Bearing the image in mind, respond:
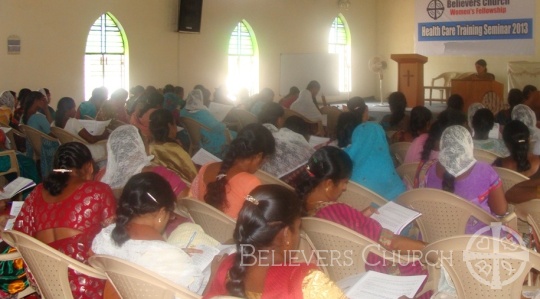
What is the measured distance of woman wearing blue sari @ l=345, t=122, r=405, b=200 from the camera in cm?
442

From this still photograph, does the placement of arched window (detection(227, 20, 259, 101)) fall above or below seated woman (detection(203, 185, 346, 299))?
above

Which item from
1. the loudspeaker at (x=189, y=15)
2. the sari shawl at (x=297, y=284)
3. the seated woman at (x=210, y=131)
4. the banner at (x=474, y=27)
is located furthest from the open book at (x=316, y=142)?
the banner at (x=474, y=27)

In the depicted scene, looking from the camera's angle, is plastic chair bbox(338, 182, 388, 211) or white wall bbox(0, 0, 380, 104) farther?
white wall bbox(0, 0, 380, 104)

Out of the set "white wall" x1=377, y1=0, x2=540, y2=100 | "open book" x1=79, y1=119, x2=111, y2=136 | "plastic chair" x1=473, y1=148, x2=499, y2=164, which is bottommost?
"plastic chair" x1=473, y1=148, x2=499, y2=164

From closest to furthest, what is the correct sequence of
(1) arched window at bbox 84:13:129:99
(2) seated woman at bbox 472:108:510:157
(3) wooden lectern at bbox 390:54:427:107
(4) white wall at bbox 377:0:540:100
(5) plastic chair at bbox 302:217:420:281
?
(5) plastic chair at bbox 302:217:420:281, (2) seated woman at bbox 472:108:510:157, (1) arched window at bbox 84:13:129:99, (3) wooden lectern at bbox 390:54:427:107, (4) white wall at bbox 377:0:540:100

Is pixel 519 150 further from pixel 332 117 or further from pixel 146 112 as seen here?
pixel 332 117

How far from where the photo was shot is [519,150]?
4211 millimetres

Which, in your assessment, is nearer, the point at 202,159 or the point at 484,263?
the point at 484,263

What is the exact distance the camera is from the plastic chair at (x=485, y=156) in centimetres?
482

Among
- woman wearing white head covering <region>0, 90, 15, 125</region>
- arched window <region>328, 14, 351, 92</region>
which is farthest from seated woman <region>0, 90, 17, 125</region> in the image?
arched window <region>328, 14, 351, 92</region>

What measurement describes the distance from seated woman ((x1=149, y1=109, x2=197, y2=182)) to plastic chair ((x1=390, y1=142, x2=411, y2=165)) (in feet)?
5.51

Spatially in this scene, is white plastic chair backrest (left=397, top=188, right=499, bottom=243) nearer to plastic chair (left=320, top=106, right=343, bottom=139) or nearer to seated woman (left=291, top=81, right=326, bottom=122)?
plastic chair (left=320, top=106, right=343, bottom=139)

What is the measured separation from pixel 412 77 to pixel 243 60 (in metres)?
3.22

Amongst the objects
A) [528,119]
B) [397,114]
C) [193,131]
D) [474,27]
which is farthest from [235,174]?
[474,27]
